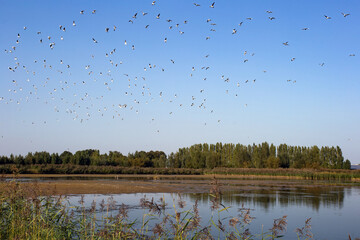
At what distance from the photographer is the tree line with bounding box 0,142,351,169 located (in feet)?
282

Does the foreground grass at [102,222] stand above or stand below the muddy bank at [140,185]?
above

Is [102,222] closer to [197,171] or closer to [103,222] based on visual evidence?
[103,222]

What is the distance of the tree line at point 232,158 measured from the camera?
85938mm

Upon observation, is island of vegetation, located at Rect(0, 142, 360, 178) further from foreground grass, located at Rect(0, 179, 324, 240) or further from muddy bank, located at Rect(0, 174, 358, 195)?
foreground grass, located at Rect(0, 179, 324, 240)

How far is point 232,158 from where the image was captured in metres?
95.4

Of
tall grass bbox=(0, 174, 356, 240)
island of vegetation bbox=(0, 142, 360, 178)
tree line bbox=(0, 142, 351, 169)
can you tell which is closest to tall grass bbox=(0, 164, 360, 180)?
island of vegetation bbox=(0, 142, 360, 178)

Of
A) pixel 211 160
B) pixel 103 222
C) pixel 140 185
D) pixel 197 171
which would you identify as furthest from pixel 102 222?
pixel 211 160

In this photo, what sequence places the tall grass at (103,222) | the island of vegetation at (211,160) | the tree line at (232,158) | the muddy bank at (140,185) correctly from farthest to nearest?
1. the tree line at (232,158)
2. the island of vegetation at (211,160)
3. the muddy bank at (140,185)
4. the tall grass at (103,222)

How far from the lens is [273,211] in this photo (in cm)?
2205

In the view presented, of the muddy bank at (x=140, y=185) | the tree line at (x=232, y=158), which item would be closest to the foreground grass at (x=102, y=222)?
the muddy bank at (x=140, y=185)

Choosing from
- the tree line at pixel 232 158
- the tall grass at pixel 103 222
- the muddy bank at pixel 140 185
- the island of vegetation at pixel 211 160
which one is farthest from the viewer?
the tree line at pixel 232 158

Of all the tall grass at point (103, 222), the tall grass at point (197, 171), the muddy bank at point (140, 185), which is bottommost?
the muddy bank at point (140, 185)

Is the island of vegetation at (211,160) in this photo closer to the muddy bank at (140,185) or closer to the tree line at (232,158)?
the tree line at (232,158)

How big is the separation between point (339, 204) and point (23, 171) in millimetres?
53128
